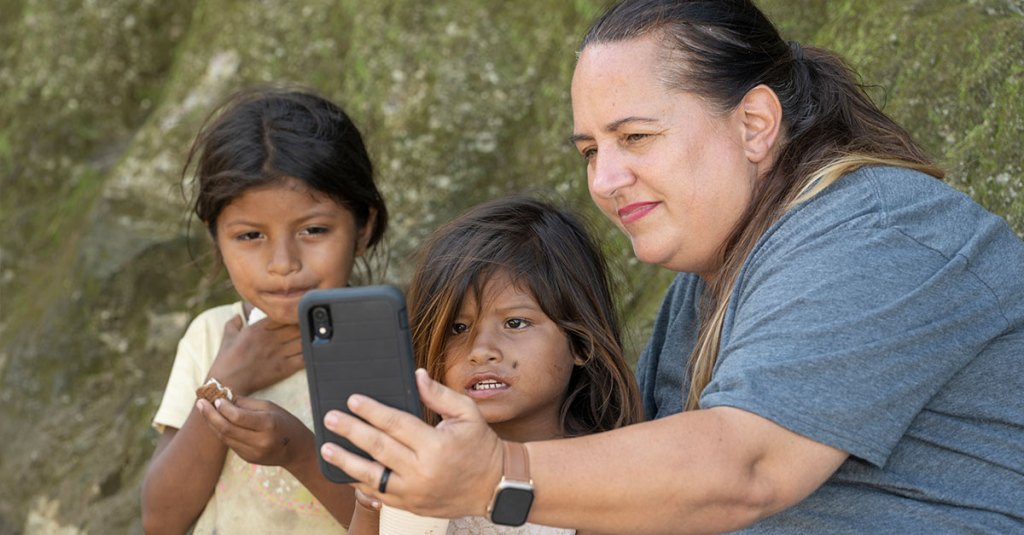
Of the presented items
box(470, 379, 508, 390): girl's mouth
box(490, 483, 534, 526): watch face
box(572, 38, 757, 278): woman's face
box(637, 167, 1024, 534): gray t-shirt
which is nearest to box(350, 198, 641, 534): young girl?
box(470, 379, 508, 390): girl's mouth

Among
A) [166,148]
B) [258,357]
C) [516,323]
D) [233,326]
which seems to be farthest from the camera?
[166,148]

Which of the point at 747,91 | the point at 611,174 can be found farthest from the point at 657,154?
the point at 747,91

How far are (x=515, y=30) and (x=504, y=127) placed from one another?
1.40 ft

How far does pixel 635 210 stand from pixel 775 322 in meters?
0.57

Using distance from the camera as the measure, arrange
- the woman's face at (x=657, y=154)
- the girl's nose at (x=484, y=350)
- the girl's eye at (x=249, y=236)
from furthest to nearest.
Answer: the girl's eye at (x=249, y=236), the girl's nose at (x=484, y=350), the woman's face at (x=657, y=154)

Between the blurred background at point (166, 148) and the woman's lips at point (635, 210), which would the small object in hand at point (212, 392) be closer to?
the woman's lips at point (635, 210)

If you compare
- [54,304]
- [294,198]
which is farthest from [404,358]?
[54,304]

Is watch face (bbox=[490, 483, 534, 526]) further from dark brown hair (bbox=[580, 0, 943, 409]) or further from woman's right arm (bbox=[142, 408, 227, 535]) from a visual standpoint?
woman's right arm (bbox=[142, 408, 227, 535])

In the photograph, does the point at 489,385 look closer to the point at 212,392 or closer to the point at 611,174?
the point at 611,174

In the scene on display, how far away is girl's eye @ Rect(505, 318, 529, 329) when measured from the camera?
9.21ft

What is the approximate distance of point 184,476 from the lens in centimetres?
322

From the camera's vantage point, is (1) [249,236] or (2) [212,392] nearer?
(2) [212,392]

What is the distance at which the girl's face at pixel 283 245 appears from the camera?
3.26 metres

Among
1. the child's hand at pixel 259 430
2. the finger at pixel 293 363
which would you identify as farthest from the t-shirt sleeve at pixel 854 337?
the finger at pixel 293 363
